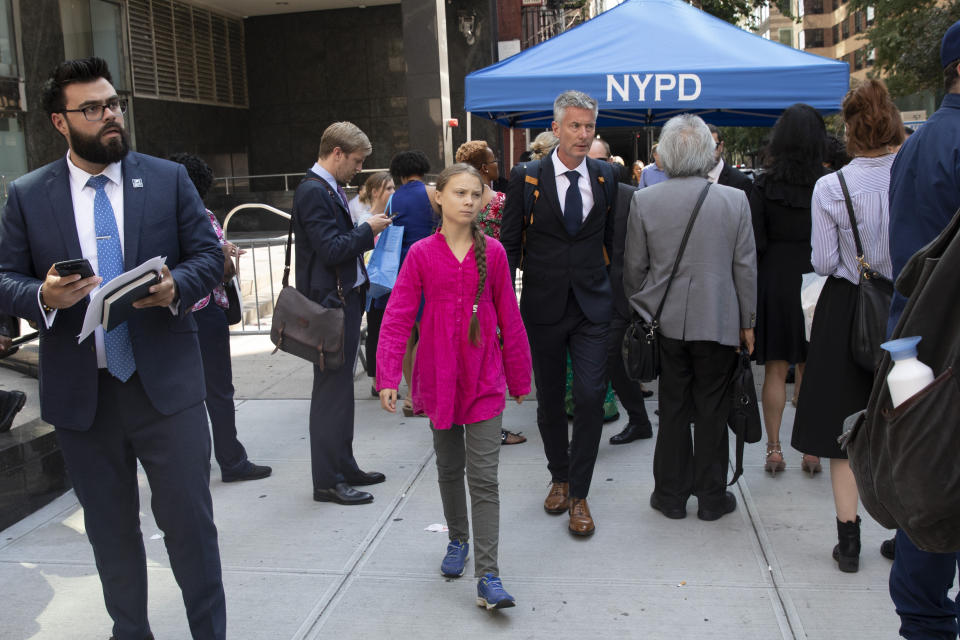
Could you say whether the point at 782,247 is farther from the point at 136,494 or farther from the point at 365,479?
the point at 136,494

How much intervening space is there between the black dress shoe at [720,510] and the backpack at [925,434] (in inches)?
103

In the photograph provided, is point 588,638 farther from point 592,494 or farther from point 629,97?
point 629,97

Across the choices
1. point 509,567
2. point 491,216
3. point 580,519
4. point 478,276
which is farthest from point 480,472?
point 491,216

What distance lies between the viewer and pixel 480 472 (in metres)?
3.73

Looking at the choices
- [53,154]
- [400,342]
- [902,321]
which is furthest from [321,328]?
[53,154]

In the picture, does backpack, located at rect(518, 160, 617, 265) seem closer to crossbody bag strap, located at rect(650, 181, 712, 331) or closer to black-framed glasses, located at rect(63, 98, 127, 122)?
crossbody bag strap, located at rect(650, 181, 712, 331)

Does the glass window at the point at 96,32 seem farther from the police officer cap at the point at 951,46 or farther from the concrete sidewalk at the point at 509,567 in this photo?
the police officer cap at the point at 951,46

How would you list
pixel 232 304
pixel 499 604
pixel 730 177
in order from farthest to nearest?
1. pixel 730 177
2. pixel 232 304
3. pixel 499 604

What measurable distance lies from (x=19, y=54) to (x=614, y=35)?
11.6 m

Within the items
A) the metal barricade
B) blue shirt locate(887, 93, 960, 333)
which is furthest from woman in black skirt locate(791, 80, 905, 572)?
the metal barricade

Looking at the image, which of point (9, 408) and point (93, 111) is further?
point (9, 408)

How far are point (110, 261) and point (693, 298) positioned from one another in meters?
2.70

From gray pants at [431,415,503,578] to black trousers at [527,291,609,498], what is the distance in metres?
0.80

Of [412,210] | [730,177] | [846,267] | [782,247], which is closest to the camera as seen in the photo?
[846,267]
